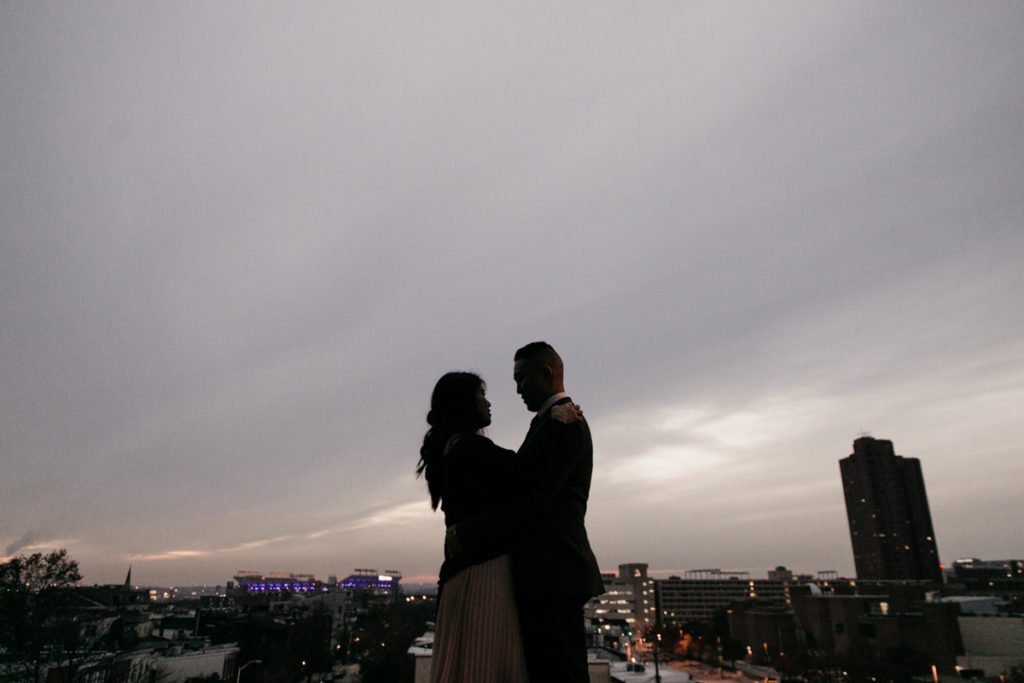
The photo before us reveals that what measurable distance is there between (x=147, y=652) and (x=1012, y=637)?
65.0 metres

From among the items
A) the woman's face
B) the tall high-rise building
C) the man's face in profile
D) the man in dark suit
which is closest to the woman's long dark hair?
the woman's face

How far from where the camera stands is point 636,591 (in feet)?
365

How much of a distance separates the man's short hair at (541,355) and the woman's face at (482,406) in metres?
0.28

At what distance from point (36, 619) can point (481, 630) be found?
24.7m

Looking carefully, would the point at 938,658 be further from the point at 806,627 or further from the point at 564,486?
the point at 564,486

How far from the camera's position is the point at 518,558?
260 centimetres

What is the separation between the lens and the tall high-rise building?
121 meters

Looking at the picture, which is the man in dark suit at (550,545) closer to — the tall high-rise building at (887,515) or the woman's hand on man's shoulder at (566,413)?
the woman's hand on man's shoulder at (566,413)

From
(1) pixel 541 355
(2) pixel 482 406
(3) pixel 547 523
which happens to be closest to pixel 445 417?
(2) pixel 482 406

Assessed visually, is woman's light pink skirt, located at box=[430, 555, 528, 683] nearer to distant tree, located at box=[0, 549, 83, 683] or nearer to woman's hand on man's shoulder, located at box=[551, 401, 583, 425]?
woman's hand on man's shoulder, located at box=[551, 401, 583, 425]

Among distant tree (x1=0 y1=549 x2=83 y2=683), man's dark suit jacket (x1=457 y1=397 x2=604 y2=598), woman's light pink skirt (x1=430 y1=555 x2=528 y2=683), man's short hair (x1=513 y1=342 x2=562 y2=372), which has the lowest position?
distant tree (x1=0 y1=549 x2=83 y2=683)

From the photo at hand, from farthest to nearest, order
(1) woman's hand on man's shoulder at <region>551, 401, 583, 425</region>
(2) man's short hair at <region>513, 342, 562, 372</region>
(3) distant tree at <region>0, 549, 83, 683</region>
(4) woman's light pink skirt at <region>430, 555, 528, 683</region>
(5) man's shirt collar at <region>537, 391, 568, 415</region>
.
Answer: (3) distant tree at <region>0, 549, 83, 683</region>
(2) man's short hair at <region>513, 342, 562, 372</region>
(5) man's shirt collar at <region>537, 391, 568, 415</region>
(1) woman's hand on man's shoulder at <region>551, 401, 583, 425</region>
(4) woman's light pink skirt at <region>430, 555, 528, 683</region>

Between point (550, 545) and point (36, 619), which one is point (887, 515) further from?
point (550, 545)

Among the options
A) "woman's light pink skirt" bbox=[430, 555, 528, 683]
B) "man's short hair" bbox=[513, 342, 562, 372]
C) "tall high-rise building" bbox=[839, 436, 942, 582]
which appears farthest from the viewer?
"tall high-rise building" bbox=[839, 436, 942, 582]
